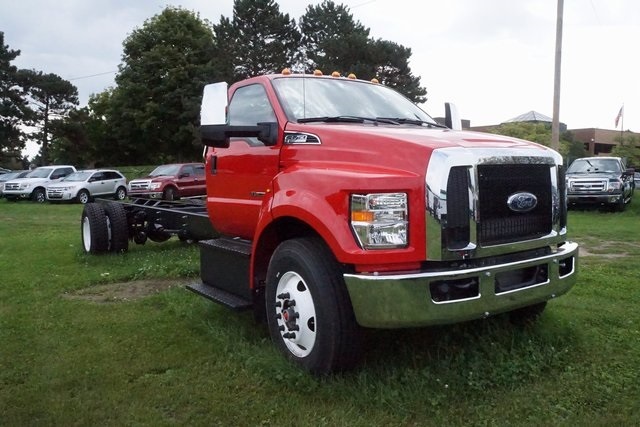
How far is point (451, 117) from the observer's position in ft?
18.9

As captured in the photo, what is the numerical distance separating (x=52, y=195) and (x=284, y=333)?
24.1m

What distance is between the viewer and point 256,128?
4.50 meters

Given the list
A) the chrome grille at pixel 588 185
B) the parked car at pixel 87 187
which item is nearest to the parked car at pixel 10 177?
the parked car at pixel 87 187

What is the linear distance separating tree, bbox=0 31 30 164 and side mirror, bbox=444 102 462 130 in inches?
2085

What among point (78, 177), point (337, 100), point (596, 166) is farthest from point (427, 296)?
point (78, 177)

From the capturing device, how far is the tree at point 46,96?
52.1 metres

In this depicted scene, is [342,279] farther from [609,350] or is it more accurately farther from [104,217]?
[104,217]

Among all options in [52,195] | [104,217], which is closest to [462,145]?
[104,217]

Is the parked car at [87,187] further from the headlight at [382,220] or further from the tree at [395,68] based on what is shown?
the headlight at [382,220]

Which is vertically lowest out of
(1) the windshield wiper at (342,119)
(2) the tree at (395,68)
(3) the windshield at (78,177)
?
(3) the windshield at (78,177)

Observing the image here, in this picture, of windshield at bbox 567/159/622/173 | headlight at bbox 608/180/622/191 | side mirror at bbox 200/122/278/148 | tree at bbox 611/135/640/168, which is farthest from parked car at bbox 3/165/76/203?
tree at bbox 611/135/640/168

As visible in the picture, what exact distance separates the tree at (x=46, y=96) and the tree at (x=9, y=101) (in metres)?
0.76

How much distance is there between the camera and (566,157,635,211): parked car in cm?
1775

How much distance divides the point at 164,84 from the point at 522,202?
140 feet
